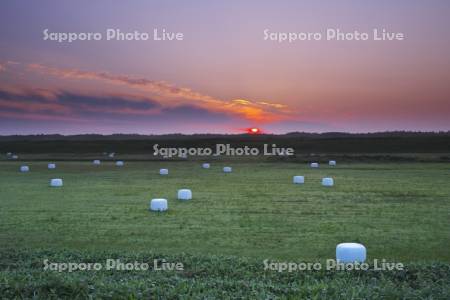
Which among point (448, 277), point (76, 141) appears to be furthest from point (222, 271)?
point (76, 141)

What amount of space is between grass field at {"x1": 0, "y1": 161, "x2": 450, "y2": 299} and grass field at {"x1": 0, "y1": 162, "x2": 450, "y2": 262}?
32 mm

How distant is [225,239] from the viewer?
37.1ft

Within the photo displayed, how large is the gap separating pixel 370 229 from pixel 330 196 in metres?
6.87

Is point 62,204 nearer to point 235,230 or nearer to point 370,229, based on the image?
point 235,230

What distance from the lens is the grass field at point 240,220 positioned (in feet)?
34.7

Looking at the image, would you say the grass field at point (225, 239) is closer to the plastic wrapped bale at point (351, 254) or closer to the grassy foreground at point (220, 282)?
the grassy foreground at point (220, 282)

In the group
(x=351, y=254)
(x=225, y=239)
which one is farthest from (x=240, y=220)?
(x=351, y=254)

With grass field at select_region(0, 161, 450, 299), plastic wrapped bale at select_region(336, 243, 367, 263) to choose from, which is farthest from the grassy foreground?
plastic wrapped bale at select_region(336, 243, 367, 263)

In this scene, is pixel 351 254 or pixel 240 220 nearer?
pixel 351 254

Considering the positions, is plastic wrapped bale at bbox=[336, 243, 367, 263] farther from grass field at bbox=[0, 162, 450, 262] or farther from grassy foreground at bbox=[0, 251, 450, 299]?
grass field at bbox=[0, 162, 450, 262]

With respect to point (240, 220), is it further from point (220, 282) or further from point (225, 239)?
point (220, 282)

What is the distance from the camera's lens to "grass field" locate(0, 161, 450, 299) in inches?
290

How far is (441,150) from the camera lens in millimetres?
66500

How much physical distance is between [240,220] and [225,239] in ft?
Answer: 8.41
